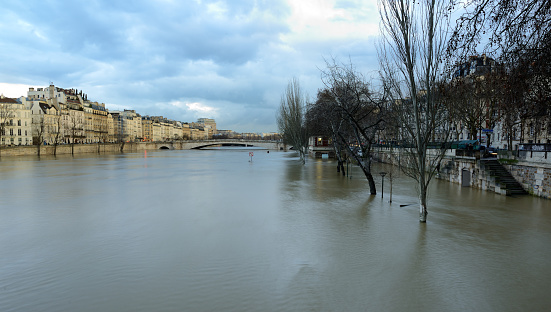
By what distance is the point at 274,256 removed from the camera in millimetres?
9531

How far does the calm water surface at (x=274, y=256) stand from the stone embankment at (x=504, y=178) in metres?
1.50

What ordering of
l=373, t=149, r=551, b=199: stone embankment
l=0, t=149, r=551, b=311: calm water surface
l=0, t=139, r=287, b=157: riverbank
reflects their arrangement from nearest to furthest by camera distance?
1. l=0, t=149, r=551, b=311: calm water surface
2. l=373, t=149, r=551, b=199: stone embankment
3. l=0, t=139, r=287, b=157: riverbank

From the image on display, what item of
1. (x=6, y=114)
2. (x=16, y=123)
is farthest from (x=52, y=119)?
(x=6, y=114)

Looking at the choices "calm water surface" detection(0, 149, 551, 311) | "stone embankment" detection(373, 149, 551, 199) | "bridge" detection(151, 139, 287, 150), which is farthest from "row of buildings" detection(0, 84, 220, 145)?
"stone embankment" detection(373, 149, 551, 199)

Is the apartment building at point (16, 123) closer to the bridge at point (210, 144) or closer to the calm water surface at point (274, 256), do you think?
the bridge at point (210, 144)

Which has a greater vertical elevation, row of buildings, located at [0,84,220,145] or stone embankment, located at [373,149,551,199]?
row of buildings, located at [0,84,220,145]

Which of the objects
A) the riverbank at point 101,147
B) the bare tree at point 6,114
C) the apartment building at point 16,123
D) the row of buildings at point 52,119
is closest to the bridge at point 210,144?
the riverbank at point 101,147

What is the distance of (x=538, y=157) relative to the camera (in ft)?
60.8

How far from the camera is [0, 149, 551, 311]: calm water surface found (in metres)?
7.00

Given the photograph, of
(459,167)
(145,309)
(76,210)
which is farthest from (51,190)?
(459,167)

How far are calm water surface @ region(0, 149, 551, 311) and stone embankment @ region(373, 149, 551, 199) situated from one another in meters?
1.50

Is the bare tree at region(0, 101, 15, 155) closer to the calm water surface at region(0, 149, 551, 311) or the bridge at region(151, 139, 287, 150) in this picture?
the bridge at region(151, 139, 287, 150)

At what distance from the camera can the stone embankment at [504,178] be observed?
1851 cm

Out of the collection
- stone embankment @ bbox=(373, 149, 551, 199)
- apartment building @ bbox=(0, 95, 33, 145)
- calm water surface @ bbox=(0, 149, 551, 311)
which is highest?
apartment building @ bbox=(0, 95, 33, 145)
